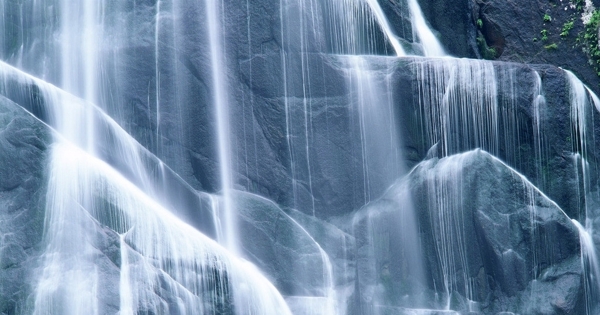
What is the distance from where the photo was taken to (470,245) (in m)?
15.9

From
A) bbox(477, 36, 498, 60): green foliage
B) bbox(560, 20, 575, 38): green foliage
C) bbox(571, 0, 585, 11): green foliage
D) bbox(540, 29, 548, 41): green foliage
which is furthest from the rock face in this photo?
bbox(571, 0, 585, 11): green foliage

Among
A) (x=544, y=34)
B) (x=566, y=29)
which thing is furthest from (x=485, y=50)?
(x=566, y=29)

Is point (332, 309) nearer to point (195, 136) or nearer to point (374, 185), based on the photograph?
point (374, 185)

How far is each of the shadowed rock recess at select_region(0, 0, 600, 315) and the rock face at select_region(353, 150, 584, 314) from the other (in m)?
0.03

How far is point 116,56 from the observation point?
644 inches

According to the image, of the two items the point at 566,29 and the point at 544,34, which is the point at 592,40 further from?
the point at 544,34

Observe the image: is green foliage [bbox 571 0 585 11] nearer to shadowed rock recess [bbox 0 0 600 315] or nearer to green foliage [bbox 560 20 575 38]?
green foliage [bbox 560 20 575 38]

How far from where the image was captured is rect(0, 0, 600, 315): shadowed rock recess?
15.7 m

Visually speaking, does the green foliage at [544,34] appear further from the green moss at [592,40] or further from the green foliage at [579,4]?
the green foliage at [579,4]

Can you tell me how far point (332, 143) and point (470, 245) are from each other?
3001 millimetres

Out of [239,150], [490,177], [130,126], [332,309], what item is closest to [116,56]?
[130,126]

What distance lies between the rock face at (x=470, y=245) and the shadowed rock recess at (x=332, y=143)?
26mm

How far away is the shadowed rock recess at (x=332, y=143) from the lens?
51.4 ft

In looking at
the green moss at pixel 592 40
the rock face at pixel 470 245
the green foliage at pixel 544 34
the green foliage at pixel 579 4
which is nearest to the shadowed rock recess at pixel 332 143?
the rock face at pixel 470 245
